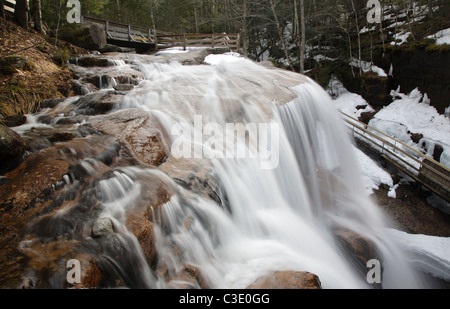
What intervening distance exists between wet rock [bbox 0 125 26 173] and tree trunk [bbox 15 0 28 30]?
10040mm

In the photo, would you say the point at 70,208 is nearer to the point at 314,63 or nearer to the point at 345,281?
the point at 345,281

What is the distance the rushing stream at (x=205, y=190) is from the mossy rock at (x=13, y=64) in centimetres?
167

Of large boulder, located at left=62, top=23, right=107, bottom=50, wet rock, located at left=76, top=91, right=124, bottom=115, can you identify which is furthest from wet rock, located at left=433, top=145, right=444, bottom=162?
large boulder, located at left=62, top=23, right=107, bottom=50

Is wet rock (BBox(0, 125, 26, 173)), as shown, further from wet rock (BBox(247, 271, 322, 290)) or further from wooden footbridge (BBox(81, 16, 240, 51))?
wooden footbridge (BBox(81, 16, 240, 51))

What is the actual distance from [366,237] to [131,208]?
5.58m

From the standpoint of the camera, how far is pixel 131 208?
3.39 meters

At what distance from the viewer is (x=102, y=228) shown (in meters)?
2.96

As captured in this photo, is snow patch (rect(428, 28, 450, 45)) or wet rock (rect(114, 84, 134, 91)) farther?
snow patch (rect(428, 28, 450, 45))

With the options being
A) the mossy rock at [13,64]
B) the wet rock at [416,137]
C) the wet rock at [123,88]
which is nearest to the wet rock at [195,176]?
the wet rock at [123,88]

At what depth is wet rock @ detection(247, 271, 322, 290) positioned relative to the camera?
113 inches

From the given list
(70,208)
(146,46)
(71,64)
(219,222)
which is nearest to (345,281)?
(219,222)

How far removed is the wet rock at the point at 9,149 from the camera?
381 centimetres

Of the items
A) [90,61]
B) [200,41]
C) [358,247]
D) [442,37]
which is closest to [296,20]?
[200,41]

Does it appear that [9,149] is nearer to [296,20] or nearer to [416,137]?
[416,137]
